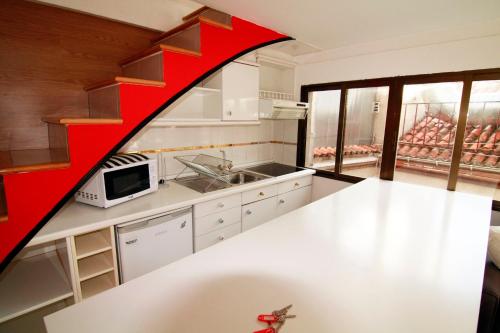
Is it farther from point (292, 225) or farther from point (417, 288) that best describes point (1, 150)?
point (417, 288)

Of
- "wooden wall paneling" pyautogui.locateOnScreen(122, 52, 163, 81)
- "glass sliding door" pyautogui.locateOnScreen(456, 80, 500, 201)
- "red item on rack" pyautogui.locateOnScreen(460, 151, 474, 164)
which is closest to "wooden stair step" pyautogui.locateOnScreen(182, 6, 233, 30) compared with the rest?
"wooden wall paneling" pyautogui.locateOnScreen(122, 52, 163, 81)

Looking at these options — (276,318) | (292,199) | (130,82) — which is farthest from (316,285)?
(292,199)

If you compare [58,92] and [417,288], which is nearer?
[417,288]

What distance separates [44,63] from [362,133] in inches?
147

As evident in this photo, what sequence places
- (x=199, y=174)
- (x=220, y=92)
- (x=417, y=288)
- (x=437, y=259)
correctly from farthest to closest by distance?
(x=199, y=174) < (x=220, y=92) < (x=437, y=259) < (x=417, y=288)

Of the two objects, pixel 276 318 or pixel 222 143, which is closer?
pixel 276 318

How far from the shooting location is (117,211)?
168cm

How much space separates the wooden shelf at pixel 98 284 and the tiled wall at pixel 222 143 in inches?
40.9

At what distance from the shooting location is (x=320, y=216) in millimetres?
1632

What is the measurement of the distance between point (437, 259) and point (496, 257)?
77cm

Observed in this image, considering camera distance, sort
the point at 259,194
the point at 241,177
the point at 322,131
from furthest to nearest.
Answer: the point at 322,131 → the point at 241,177 → the point at 259,194

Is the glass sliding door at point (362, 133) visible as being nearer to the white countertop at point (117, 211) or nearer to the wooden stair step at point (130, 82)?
the white countertop at point (117, 211)

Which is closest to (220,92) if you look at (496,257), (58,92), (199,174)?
(199,174)

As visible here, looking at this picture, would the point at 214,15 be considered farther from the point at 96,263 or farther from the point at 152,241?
the point at 96,263
